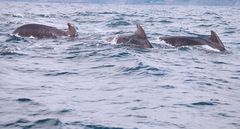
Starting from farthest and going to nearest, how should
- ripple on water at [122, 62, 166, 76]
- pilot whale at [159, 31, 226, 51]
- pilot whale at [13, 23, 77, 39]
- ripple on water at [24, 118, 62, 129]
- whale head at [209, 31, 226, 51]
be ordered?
pilot whale at [13, 23, 77, 39] → pilot whale at [159, 31, 226, 51] → whale head at [209, 31, 226, 51] → ripple on water at [122, 62, 166, 76] → ripple on water at [24, 118, 62, 129]

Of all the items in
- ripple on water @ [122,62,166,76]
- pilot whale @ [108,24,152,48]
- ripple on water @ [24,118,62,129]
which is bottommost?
ripple on water @ [122,62,166,76]

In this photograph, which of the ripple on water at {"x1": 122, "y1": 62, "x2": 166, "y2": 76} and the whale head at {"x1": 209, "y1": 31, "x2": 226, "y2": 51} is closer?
the ripple on water at {"x1": 122, "y1": 62, "x2": 166, "y2": 76}

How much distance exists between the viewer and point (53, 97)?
10.9m

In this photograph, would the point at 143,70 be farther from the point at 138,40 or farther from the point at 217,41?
the point at 217,41

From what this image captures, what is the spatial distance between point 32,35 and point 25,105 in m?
12.6

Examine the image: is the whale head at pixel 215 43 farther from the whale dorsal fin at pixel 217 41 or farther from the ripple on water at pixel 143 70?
the ripple on water at pixel 143 70

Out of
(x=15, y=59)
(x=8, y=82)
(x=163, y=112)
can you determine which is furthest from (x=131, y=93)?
(x=15, y=59)

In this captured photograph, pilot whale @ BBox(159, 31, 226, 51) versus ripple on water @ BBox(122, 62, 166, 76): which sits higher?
pilot whale @ BBox(159, 31, 226, 51)

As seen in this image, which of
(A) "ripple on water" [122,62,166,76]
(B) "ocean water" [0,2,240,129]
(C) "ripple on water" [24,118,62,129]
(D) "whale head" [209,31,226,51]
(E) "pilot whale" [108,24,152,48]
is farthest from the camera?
(D) "whale head" [209,31,226,51]

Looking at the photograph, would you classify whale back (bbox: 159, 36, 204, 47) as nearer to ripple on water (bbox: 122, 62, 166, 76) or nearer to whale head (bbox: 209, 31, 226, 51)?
whale head (bbox: 209, 31, 226, 51)

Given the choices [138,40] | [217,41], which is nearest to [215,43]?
[217,41]

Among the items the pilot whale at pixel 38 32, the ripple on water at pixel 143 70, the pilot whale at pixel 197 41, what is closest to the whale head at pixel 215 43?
the pilot whale at pixel 197 41

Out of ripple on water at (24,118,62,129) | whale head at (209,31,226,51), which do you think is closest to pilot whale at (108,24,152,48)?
whale head at (209,31,226,51)

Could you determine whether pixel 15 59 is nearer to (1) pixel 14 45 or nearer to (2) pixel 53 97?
(1) pixel 14 45
